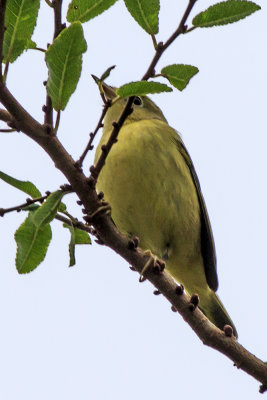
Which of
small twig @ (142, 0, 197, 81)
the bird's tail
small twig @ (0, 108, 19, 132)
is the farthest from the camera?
the bird's tail

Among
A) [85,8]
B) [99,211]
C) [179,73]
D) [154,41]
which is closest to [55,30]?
[85,8]

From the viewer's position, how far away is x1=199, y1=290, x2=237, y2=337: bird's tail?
529 centimetres

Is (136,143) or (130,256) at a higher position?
(136,143)

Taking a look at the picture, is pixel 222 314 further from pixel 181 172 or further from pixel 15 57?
pixel 15 57

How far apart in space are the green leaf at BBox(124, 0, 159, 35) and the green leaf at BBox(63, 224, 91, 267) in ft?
3.37

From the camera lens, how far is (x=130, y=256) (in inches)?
122

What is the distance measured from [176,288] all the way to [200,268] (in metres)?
2.16

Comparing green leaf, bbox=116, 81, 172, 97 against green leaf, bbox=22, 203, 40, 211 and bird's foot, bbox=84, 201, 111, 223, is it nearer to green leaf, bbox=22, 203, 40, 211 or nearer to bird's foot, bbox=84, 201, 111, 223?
bird's foot, bbox=84, 201, 111, 223

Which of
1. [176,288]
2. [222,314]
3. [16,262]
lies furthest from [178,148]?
[16,262]

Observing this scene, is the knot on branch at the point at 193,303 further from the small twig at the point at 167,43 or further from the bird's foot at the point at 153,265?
the small twig at the point at 167,43

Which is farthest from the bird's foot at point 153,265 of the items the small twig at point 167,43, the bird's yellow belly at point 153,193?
the bird's yellow belly at point 153,193

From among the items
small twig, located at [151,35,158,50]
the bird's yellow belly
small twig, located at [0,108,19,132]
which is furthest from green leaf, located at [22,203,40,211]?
the bird's yellow belly

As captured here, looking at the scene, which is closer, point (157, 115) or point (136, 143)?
point (136, 143)

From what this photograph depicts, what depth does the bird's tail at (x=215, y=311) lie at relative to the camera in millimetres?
5285
